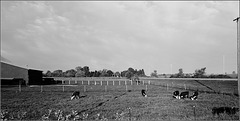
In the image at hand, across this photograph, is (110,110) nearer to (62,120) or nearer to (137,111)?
(137,111)

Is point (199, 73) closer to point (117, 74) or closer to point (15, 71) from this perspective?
point (15, 71)

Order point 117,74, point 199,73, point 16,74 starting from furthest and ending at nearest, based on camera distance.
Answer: point 117,74, point 199,73, point 16,74

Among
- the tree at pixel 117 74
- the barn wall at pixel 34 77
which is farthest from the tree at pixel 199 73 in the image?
the tree at pixel 117 74

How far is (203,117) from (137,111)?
4206 millimetres

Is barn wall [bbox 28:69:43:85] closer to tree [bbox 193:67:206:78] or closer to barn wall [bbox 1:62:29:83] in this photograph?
barn wall [bbox 1:62:29:83]

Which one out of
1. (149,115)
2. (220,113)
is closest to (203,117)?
(220,113)

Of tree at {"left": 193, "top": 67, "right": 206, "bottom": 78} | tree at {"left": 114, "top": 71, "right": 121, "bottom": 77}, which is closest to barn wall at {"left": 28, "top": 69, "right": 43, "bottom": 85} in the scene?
tree at {"left": 193, "top": 67, "right": 206, "bottom": 78}

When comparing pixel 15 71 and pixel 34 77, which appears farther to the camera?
pixel 34 77

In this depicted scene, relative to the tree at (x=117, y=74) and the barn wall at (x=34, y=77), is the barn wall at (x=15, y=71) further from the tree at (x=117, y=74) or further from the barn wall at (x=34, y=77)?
the tree at (x=117, y=74)

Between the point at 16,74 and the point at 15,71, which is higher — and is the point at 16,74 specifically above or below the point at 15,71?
below

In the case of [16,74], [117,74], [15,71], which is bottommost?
[117,74]

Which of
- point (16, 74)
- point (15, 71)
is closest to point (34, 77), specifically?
point (16, 74)

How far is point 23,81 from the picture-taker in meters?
42.8

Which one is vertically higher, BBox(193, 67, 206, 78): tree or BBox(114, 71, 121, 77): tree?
BBox(193, 67, 206, 78): tree
